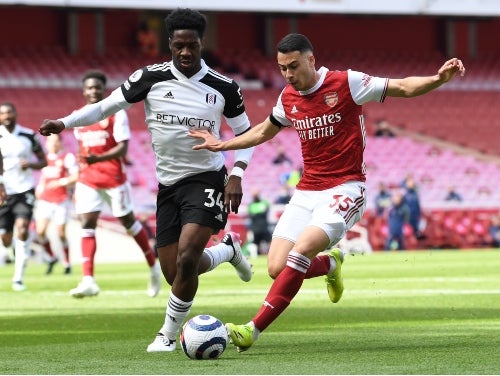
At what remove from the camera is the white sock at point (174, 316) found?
8461 mm

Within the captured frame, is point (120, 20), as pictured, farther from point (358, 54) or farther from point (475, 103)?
point (475, 103)

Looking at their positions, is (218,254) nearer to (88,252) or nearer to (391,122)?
(88,252)

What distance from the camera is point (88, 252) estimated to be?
46.9 ft

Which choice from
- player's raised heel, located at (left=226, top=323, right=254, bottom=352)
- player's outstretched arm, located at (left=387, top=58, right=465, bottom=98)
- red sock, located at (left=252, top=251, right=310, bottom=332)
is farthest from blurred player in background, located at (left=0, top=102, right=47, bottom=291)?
player's outstretched arm, located at (left=387, top=58, right=465, bottom=98)

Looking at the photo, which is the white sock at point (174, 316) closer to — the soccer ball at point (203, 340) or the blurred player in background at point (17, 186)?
the soccer ball at point (203, 340)

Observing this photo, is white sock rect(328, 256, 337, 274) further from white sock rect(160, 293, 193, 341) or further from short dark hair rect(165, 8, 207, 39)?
short dark hair rect(165, 8, 207, 39)

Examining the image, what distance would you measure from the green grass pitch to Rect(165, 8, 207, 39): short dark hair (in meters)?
2.23

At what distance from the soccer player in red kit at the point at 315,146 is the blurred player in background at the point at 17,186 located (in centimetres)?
832

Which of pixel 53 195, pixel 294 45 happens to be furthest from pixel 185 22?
pixel 53 195

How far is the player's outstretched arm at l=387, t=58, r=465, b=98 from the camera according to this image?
7.88m

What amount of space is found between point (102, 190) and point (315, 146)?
6.16 m

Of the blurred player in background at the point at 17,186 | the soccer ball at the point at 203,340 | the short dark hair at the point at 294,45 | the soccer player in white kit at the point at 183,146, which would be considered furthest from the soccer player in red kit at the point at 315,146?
the blurred player in background at the point at 17,186

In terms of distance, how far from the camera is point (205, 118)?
29.0 ft

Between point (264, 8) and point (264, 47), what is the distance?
6.74 metres
